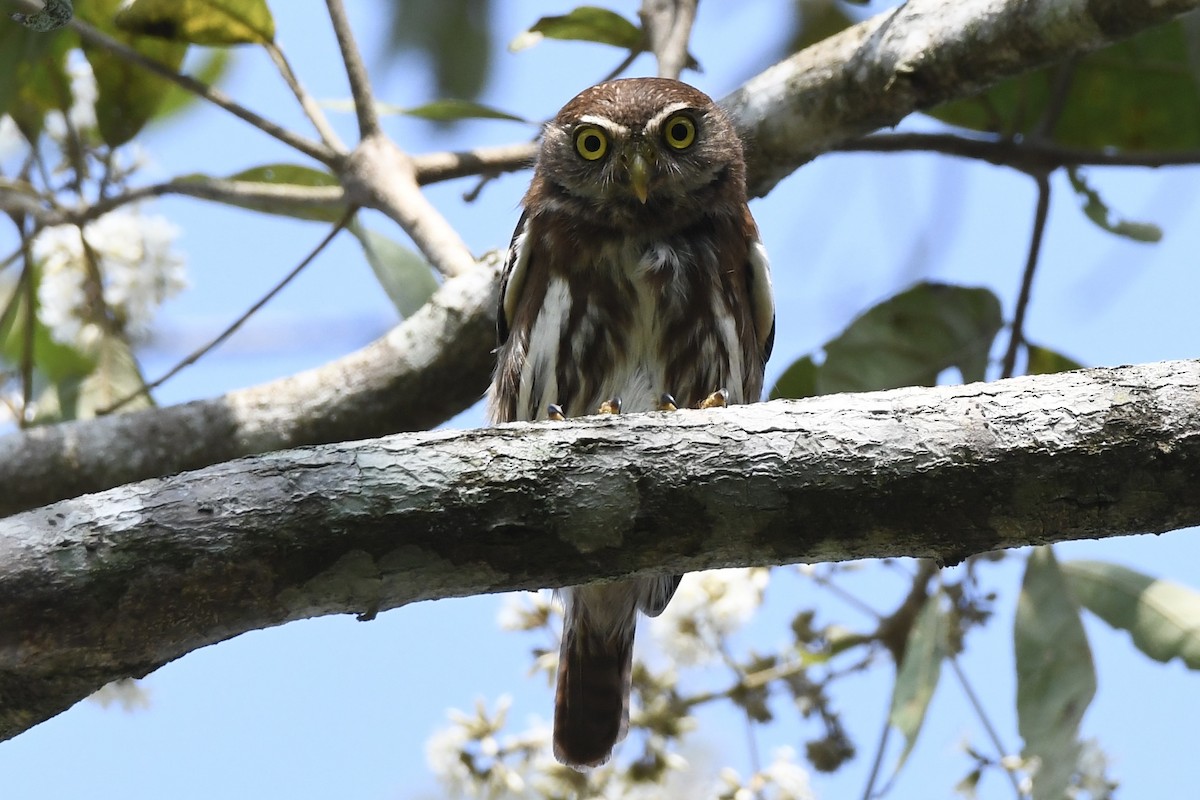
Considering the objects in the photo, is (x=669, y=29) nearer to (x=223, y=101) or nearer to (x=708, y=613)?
(x=223, y=101)

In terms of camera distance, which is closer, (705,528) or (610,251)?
(705,528)

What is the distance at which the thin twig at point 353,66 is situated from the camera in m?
4.91

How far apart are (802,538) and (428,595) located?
0.73 meters

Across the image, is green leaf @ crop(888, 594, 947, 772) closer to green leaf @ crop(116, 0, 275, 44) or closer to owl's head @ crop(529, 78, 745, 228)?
owl's head @ crop(529, 78, 745, 228)

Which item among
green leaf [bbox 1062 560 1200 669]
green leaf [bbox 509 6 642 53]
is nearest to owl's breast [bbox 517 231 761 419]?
green leaf [bbox 509 6 642 53]

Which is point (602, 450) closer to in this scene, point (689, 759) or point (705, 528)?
point (705, 528)

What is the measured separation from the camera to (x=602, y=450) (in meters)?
2.54

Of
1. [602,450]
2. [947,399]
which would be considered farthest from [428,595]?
[947,399]

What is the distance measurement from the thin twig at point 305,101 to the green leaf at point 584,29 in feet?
2.55

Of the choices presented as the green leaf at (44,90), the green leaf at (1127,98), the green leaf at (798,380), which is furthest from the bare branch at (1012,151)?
the green leaf at (44,90)

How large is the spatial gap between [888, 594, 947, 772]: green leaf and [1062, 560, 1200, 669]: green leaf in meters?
0.52

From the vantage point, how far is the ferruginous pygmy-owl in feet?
13.3

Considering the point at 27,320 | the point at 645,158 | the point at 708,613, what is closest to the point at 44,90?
the point at 27,320

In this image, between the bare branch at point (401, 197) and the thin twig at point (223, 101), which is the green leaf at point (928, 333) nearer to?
the bare branch at point (401, 197)
